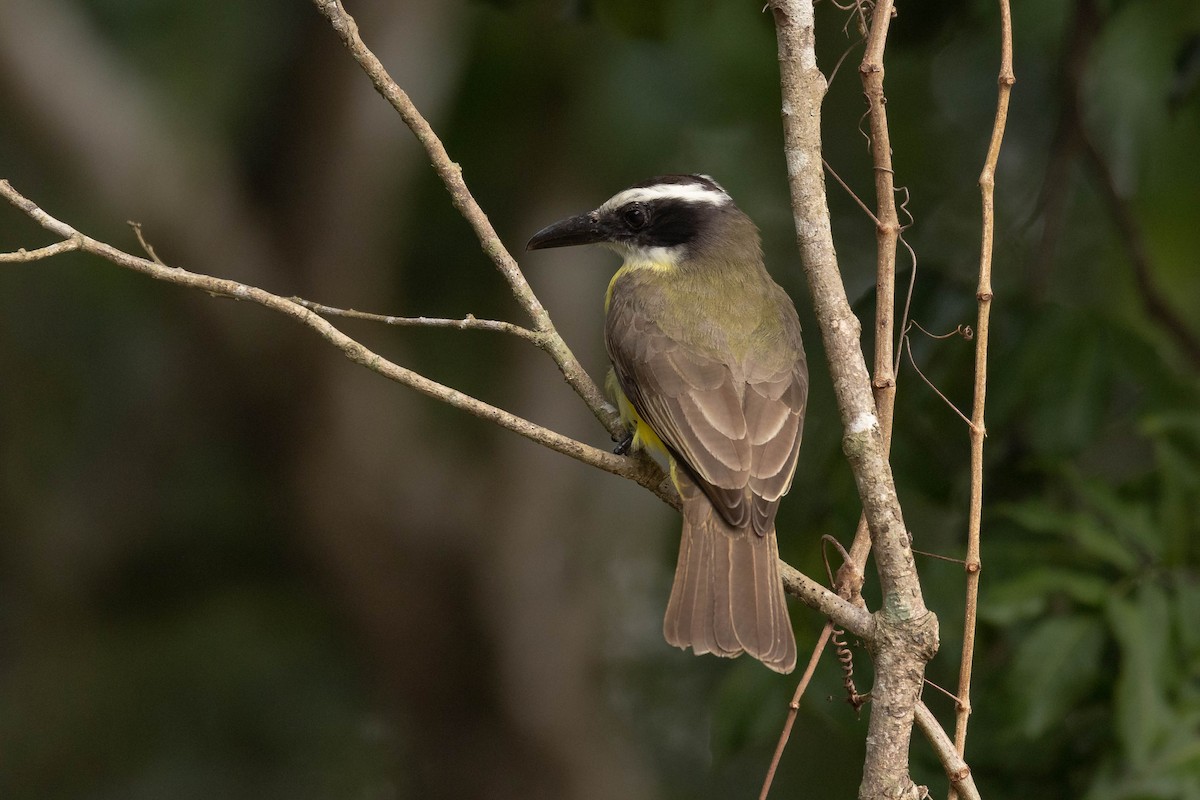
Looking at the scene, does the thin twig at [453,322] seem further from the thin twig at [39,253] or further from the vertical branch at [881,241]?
the vertical branch at [881,241]

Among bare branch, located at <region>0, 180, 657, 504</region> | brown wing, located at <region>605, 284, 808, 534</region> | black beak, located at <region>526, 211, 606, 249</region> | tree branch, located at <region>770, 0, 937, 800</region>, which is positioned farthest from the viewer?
black beak, located at <region>526, 211, 606, 249</region>

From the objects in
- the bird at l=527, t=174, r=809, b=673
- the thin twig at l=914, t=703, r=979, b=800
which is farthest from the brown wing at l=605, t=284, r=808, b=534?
the thin twig at l=914, t=703, r=979, b=800

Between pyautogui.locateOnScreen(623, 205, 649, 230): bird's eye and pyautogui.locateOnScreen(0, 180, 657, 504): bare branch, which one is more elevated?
pyautogui.locateOnScreen(623, 205, 649, 230): bird's eye

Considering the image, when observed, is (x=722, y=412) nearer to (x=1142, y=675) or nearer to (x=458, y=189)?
(x=458, y=189)

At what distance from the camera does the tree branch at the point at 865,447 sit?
189 centimetres

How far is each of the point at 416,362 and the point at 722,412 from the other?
3.37 m

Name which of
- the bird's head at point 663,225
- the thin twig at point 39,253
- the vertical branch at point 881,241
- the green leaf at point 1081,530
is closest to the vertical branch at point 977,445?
the vertical branch at point 881,241

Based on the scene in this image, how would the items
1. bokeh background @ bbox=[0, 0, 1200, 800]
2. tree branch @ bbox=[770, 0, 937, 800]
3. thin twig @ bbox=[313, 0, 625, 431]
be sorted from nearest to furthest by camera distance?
tree branch @ bbox=[770, 0, 937, 800], thin twig @ bbox=[313, 0, 625, 431], bokeh background @ bbox=[0, 0, 1200, 800]

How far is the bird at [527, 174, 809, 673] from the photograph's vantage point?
2.66 m

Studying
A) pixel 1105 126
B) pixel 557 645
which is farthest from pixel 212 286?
pixel 557 645

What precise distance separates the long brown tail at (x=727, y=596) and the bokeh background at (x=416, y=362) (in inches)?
33.8

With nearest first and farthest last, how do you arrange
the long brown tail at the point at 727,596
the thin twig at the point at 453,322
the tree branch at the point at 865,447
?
1. the tree branch at the point at 865,447
2. the thin twig at the point at 453,322
3. the long brown tail at the point at 727,596

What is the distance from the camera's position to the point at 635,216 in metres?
3.80

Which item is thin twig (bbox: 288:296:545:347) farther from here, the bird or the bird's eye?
the bird's eye
